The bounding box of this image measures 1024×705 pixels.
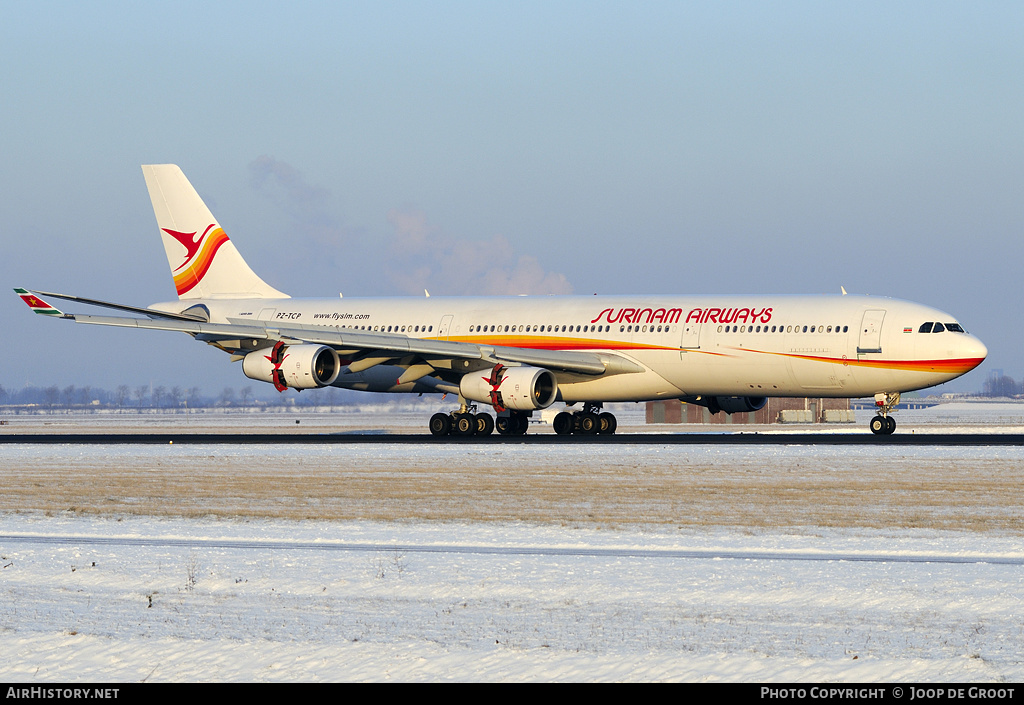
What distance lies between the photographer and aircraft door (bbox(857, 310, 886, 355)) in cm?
3841

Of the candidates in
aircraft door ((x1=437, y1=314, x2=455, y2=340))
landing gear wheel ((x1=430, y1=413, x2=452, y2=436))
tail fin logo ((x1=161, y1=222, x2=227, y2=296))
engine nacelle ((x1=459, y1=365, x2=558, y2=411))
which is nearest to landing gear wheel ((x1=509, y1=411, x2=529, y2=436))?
landing gear wheel ((x1=430, y1=413, x2=452, y2=436))

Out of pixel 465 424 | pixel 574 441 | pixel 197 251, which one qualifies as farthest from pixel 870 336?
pixel 197 251

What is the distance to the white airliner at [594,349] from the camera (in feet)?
127

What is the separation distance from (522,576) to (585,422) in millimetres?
32270

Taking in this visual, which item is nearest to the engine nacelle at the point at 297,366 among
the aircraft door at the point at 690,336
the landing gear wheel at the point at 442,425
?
the landing gear wheel at the point at 442,425

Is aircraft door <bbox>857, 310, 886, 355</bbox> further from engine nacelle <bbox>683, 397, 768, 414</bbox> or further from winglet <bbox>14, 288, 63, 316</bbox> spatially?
winglet <bbox>14, 288, 63, 316</bbox>

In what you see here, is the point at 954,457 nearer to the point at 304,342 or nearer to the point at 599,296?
the point at 599,296

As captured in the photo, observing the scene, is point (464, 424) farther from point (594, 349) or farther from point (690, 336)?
point (690, 336)

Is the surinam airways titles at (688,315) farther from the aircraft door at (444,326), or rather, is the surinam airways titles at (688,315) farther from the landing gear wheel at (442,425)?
the landing gear wheel at (442,425)

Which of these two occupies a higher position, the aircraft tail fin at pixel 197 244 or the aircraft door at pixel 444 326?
the aircraft tail fin at pixel 197 244

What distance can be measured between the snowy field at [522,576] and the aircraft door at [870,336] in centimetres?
1111

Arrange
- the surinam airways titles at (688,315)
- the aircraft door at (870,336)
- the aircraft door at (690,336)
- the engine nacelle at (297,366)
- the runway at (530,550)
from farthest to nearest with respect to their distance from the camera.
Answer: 1. the engine nacelle at (297,366)
2. the aircraft door at (690,336)
3. the surinam airways titles at (688,315)
4. the aircraft door at (870,336)
5. the runway at (530,550)

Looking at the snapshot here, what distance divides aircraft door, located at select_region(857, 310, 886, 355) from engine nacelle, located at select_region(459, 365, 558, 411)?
33.0 ft

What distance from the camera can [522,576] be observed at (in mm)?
13523
